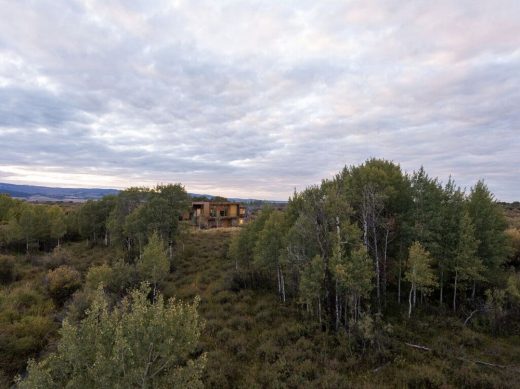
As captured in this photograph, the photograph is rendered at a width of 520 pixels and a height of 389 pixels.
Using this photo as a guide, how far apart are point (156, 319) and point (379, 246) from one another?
23311 mm

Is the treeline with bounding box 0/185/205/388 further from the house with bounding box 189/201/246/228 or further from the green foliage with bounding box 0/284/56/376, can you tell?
the house with bounding box 189/201/246/228

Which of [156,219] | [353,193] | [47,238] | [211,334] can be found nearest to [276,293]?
[211,334]

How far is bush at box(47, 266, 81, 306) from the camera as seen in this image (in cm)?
3027

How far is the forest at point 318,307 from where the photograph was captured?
9.40 m

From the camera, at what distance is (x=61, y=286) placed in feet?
100

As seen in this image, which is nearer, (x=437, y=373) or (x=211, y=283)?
(x=437, y=373)

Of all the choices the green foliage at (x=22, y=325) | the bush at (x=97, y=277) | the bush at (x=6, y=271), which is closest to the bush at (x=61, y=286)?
the green foliage at (x=22, y=325)

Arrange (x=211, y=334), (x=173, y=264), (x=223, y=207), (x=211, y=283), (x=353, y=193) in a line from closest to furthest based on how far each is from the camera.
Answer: (x=211, y=334) < (x=353, y=193) < (x=211, y=283) < (x=173, y=264) < (x=223, y=207)

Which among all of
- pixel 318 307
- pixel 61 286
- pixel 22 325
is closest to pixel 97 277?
pixel 22 325

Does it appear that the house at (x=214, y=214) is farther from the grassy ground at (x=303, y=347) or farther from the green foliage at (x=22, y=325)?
the grassy ground at (x=303, y=347)

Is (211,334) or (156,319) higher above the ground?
(156,319)

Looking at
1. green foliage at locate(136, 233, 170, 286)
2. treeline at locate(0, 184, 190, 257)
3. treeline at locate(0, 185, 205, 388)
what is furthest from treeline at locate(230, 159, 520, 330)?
treeline at locate(0, 184, 190, 257)

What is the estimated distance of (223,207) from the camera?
81875 millimetres

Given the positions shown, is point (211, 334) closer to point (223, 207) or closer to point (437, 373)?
point (437, 373)
